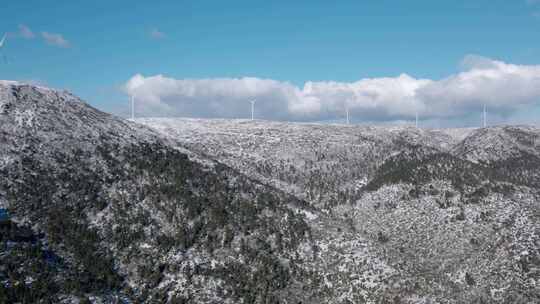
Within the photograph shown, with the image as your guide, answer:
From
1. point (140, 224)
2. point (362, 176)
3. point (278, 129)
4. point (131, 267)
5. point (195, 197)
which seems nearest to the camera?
point (131, 267)

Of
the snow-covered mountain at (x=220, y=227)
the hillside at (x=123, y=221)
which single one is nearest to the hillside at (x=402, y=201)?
the snow-covered mountain at (x=220, y=227)

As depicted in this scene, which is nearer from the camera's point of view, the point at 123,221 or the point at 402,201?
the point at 123,221

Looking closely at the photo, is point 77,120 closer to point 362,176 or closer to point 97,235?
point 97,235

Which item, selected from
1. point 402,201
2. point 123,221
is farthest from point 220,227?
point 402,201

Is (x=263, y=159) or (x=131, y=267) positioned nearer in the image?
(x=131, y=267)

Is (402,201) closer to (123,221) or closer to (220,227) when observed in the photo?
(220,227)

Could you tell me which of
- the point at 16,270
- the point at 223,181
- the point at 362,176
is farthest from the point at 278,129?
the point at 16,270

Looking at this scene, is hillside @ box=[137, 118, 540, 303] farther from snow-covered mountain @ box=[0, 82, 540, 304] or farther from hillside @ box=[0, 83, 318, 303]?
hillside @ box=[0, 83, 318, 303]

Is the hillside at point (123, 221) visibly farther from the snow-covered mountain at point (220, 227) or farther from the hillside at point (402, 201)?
the hillside at point (402, 201)
